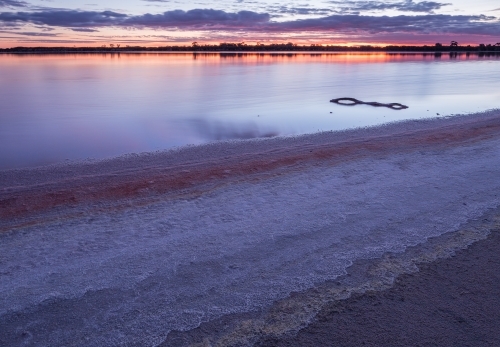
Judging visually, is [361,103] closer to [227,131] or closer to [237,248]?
[227,131]

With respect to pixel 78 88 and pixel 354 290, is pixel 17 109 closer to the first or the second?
pixel 78 88

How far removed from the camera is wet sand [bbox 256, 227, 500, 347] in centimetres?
354

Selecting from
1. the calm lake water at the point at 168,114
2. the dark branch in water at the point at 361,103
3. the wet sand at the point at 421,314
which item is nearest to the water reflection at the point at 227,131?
the calm lake water at the point at 168,114

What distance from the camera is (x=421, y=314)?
3.84m

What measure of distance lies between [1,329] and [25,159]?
27.6ft

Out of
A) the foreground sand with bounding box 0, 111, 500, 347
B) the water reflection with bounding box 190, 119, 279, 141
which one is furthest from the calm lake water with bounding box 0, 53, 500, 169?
the foreground sand with bounding box 0, 111, 500, 347

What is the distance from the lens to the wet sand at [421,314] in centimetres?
354

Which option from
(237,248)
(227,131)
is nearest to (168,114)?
(227,131)

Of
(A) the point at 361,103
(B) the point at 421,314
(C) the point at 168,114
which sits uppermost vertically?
(A) the point at 361,103

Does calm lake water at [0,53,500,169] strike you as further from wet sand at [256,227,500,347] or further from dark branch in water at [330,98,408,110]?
wet sand at [256,227,500,347]

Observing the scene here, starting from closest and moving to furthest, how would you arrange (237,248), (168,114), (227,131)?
(237,248)
(227,131)
(168,114)

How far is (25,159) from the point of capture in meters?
11.0

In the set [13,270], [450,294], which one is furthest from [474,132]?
[13,270]

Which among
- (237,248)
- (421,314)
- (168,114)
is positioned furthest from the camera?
(168,114)
